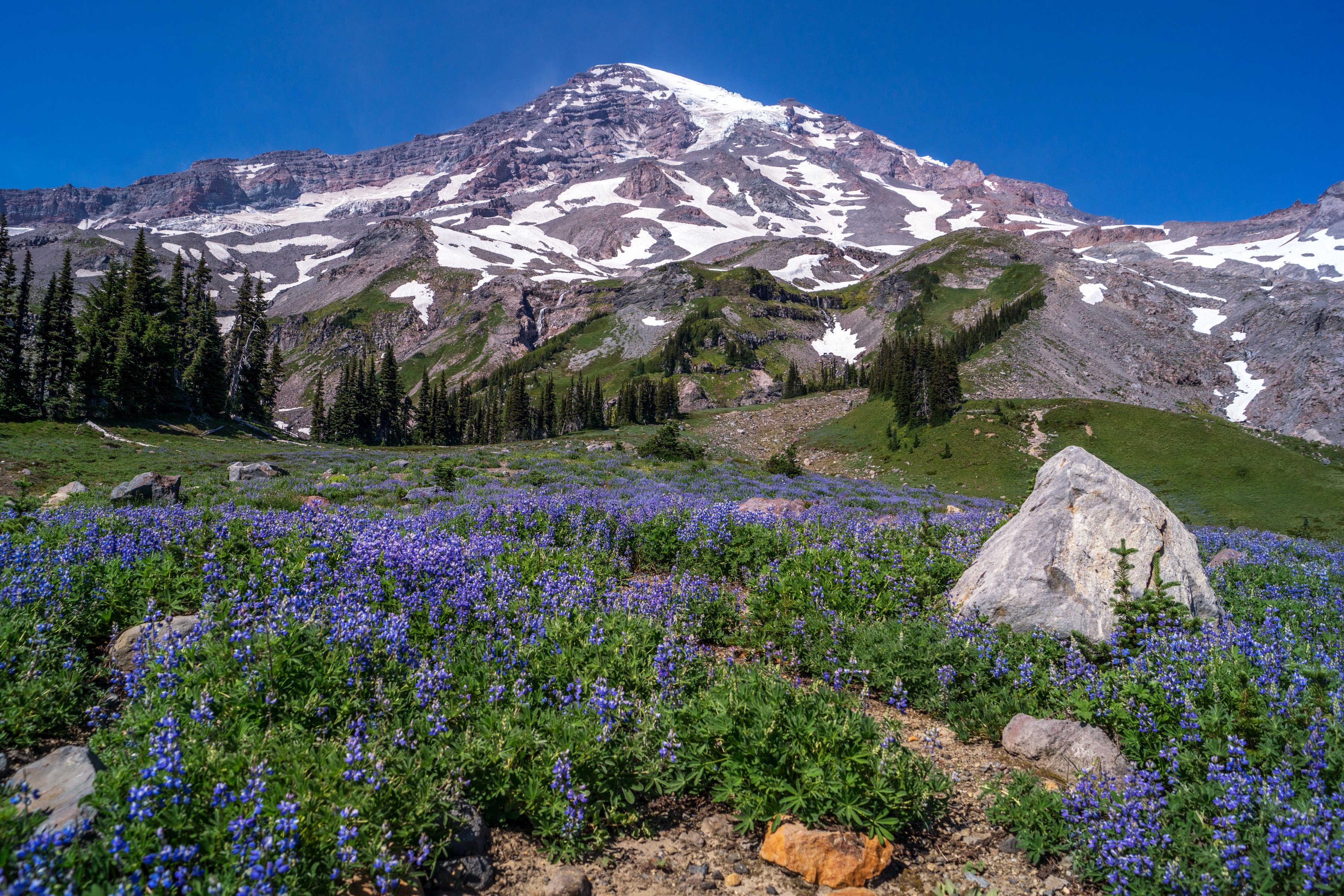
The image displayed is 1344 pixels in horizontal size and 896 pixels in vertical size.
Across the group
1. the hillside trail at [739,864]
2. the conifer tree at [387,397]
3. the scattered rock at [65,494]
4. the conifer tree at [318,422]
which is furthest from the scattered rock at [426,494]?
the conifer tree at [318,422]

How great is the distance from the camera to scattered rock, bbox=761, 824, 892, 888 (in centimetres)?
443

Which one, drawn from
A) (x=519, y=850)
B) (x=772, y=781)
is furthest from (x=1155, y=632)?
(x=519, y=850)

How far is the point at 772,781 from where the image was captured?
15.6 ft

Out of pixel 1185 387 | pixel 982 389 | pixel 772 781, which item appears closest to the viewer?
pixel 772 781

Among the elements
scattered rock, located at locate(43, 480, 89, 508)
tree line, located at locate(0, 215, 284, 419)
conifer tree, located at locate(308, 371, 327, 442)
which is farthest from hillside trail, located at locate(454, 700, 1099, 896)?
conifer tree, located at locate(308, 371, 327, 442)

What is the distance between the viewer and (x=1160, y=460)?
4409cm

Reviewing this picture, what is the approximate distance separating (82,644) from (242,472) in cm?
1915

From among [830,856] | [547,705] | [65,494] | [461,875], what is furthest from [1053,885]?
[65,494]

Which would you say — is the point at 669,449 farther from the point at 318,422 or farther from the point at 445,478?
the point at 318,422

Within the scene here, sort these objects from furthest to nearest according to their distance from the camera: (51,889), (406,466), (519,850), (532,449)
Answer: (532,449), (406,466), (519,850), (51,889)

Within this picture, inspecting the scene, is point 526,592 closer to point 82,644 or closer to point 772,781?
point 772,781

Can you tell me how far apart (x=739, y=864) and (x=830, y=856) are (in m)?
0.74

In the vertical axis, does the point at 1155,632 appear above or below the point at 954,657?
above

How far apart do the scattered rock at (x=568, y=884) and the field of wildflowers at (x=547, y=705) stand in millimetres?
265
